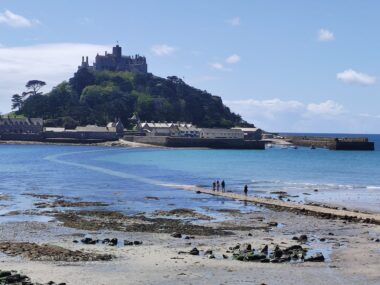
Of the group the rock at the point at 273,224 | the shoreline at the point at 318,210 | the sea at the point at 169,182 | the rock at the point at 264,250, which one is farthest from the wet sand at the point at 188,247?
the sea at the point at 169,182

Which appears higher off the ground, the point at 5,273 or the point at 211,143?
the point at 211,143

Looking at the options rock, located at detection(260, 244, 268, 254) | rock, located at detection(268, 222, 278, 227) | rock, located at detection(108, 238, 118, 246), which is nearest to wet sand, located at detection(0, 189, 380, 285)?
rock, located at detection(268, 222, 278, 227)

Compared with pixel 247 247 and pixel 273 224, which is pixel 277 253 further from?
pixel 273 224

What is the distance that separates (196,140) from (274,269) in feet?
496

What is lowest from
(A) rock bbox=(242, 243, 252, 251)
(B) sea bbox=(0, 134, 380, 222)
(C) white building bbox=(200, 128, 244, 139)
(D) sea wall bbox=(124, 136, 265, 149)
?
(B) sea bbox=(0, 134, 380, 222)

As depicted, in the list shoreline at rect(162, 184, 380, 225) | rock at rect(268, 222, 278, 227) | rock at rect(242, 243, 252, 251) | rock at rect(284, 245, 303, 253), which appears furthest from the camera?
shoreline at rect(162, 184, 380, 225)

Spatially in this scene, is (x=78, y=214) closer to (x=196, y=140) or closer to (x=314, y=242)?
(x=314, y=242)

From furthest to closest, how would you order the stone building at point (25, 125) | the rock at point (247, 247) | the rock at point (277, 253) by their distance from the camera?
the stone building at point (25, 125) → the rock at point (247, 247) → the rock at point (277, 253)

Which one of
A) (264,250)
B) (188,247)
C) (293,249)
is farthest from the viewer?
(188,247)

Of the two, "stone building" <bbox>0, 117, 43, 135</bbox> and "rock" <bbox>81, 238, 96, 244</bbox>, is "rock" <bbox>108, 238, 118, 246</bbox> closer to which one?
"rock" <bbox>81, 238, 96, 244</bbox>

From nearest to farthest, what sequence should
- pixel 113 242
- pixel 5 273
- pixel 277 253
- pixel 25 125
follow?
pixel 5 273, pixel 277 253, pixel 113 242, pixel 25 125

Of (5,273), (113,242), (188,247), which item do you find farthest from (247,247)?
(5,273)

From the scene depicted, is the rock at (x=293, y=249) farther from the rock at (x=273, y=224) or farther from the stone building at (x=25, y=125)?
the stone building at (x=25, y=125)

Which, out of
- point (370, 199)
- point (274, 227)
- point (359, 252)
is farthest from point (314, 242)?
point (370, 199)
